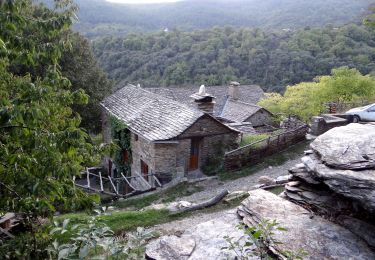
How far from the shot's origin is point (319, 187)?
8.46 m

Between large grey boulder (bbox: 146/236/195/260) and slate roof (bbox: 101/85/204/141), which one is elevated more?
large grey boulder (bbox: 146/236/195/260)

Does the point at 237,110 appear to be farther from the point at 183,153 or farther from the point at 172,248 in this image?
the point at 172,248

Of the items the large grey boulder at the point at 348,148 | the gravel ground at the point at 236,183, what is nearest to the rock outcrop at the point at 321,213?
the large grey boulder at the point at 348,148

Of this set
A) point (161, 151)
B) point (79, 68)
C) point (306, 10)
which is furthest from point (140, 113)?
point (306, 10)

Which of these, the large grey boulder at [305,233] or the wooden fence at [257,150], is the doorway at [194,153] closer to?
the wooden fence at [257,150]

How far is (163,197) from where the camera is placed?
48.9ft

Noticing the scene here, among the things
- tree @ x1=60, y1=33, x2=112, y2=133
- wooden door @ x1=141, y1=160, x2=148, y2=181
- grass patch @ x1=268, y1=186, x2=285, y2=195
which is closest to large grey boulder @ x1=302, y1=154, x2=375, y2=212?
grass patch @ x1=268, y1=186, x2=285, y2=195

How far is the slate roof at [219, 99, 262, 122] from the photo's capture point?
27.3m

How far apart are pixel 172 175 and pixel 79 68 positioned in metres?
14.2

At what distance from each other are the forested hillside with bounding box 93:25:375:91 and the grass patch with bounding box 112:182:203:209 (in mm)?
32697

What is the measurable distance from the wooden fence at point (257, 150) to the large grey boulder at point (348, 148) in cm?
868

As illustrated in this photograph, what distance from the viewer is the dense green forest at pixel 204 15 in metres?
99.7

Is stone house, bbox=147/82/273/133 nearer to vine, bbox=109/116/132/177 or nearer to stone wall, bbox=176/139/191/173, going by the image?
vine, bbox=109/116/132/177

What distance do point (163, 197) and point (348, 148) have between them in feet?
29.6
